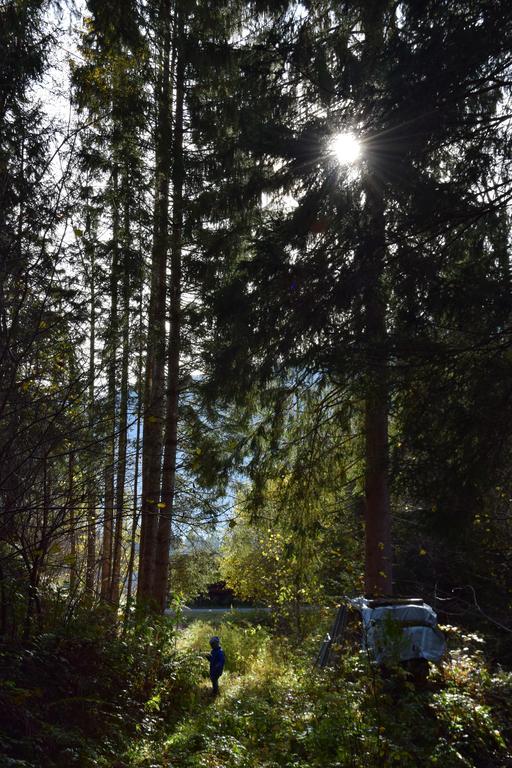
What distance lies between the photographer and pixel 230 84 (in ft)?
25.0

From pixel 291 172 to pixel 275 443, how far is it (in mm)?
3448

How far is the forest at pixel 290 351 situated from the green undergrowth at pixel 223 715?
3 centimetres

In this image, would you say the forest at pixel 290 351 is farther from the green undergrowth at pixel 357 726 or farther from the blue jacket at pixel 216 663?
the blue jacket at pixel 216 663

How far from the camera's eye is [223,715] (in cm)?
656

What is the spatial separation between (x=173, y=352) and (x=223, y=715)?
5.49 metres

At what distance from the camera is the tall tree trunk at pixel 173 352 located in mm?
8992

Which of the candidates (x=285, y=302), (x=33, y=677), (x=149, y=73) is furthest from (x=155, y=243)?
(x=33, y=677)

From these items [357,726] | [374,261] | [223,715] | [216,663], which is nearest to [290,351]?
[374,261]

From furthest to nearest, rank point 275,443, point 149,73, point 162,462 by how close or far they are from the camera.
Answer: point 162,462 < point 149,73 < point 275,443

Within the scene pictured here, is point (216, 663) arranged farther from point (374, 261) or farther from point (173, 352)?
point (374, 261)

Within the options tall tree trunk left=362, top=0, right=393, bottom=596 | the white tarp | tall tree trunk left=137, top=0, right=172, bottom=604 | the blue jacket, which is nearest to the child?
the blue jacket

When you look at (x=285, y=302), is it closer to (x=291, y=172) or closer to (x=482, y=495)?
(x=291, y=172)

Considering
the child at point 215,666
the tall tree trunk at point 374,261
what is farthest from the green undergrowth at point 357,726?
the tall tree trunk at point 374,261

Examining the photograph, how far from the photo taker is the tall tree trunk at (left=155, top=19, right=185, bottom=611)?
354 inches
